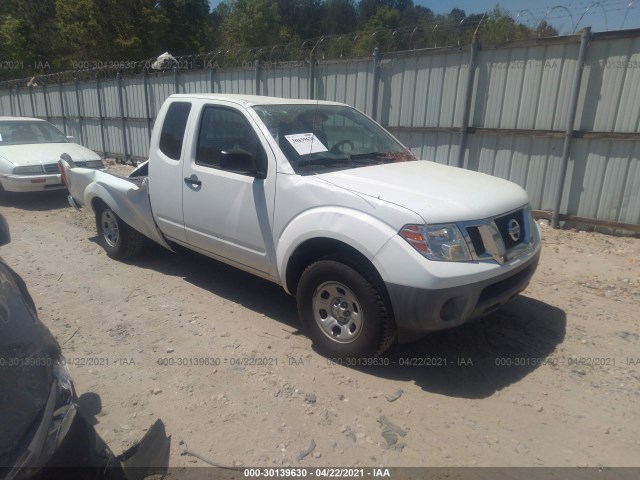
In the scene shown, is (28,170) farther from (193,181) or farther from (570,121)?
(570,121)

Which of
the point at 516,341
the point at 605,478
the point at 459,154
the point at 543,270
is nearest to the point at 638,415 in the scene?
the point at 605,478

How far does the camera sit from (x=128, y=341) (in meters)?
3.86

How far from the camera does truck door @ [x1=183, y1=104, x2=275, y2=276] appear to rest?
3785 mm

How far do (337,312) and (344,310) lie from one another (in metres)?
0.06

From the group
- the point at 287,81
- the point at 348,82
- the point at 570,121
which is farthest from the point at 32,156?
the point at 570,121

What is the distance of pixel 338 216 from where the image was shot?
Answer: 10.6ft

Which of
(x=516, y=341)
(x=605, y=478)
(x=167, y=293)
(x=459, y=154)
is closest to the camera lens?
(x=605, y=478)

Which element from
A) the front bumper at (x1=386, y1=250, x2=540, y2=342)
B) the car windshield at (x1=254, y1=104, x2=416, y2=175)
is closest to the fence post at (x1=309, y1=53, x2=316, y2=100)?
the car windshield at (x1=254, y1=104, x2=416, y2=175)

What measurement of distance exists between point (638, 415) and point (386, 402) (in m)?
1.57

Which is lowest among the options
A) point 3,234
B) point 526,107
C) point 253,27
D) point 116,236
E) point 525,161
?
point 116,236

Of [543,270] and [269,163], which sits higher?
[269,163]

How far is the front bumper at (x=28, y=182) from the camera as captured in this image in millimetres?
8336

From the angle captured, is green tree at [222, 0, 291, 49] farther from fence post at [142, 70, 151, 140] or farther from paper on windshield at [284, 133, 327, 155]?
paper on windshield at [284, 133, 327, 155]

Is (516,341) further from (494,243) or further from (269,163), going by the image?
(269,163)
